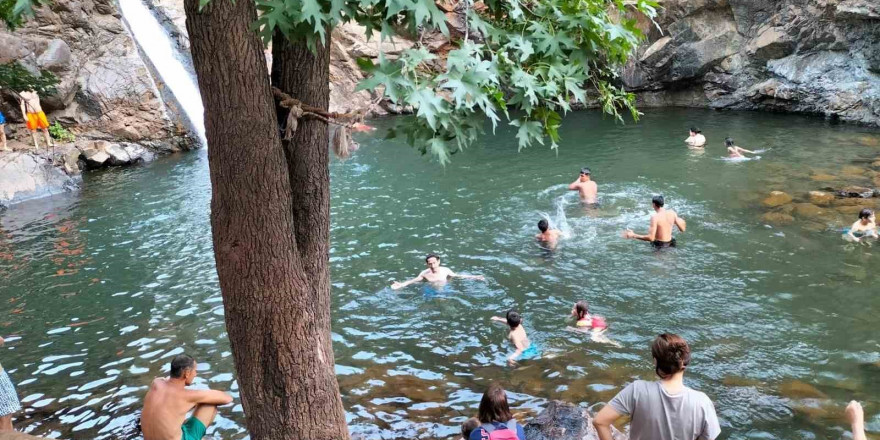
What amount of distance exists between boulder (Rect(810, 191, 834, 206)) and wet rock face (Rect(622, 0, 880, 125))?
29.7ft

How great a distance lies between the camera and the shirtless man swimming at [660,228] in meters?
11.1

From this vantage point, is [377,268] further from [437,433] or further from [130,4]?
[130,4]

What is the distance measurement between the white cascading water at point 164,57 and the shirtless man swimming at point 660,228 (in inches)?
713

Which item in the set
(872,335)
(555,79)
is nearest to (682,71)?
(872,335)

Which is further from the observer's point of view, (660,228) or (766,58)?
(766,58)

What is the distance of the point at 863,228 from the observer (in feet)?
36.0

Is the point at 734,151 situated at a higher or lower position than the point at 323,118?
lower

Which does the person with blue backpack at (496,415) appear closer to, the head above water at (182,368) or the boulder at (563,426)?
the boulder at (563,426)

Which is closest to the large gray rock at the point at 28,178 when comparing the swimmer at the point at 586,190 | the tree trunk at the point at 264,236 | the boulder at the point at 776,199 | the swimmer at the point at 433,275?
the swimmer at the point at 433,275

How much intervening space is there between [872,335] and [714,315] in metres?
1.86

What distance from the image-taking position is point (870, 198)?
43.9 ft

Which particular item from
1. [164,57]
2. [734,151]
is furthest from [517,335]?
[164,57]

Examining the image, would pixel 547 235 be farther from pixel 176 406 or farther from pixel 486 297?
pixel 176 406

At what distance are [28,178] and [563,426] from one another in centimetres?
1828
